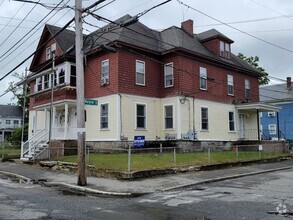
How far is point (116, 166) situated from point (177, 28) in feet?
54.4

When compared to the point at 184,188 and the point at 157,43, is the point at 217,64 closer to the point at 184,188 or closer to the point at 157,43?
the point at 157,43

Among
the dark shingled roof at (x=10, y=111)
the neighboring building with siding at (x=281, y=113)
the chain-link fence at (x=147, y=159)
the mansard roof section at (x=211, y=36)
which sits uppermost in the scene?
the mansard roof section at (x=211, y=36)

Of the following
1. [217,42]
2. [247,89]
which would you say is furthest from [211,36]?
[247,89]

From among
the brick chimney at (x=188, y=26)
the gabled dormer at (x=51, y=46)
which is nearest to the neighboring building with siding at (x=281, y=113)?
the brick chimney at (x=188, y=26)

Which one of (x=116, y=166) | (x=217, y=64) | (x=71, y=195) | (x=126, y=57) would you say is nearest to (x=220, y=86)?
(x=217, y=64)

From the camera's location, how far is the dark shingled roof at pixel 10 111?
88.2 meters

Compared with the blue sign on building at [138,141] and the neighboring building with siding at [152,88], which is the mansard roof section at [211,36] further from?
the blue sign on building at [138,141]

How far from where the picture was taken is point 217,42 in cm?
2952

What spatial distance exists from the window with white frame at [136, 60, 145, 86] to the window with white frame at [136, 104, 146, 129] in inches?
66.0

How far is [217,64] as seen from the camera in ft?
94.0

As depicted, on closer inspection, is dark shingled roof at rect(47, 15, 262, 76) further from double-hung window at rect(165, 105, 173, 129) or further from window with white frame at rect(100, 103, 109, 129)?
double-hung window at rect(165, 105, 173, 129)

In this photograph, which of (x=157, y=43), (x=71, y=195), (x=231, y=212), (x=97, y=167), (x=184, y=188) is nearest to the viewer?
(x=231, y=212)

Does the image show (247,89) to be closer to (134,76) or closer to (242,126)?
(242,126)

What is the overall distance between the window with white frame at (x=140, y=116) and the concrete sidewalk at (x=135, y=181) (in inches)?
287
